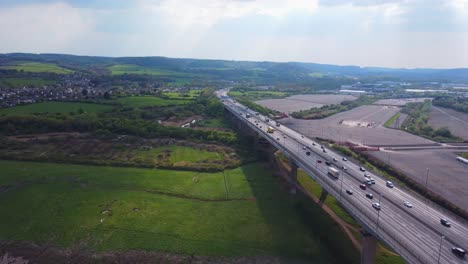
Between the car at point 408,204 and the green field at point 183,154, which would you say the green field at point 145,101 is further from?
the car at point 408,204

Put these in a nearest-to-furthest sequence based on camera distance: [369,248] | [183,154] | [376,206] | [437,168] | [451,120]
Result: [369,248]
[376,206]
[437,168]
[183,154]
[451,120]

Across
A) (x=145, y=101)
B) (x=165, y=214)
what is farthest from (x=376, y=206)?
(x=145, y=101)

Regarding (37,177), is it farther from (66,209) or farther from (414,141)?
(414,141)

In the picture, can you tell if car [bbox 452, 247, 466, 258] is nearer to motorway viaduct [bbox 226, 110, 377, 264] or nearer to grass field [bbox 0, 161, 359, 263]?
motorway viaduct [bbox 226, 110, 377, 264]

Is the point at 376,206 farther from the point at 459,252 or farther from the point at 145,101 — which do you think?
the point at 145,101

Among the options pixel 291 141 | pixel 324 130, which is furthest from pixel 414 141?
pixel 291 141

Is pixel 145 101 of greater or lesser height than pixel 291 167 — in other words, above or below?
above
